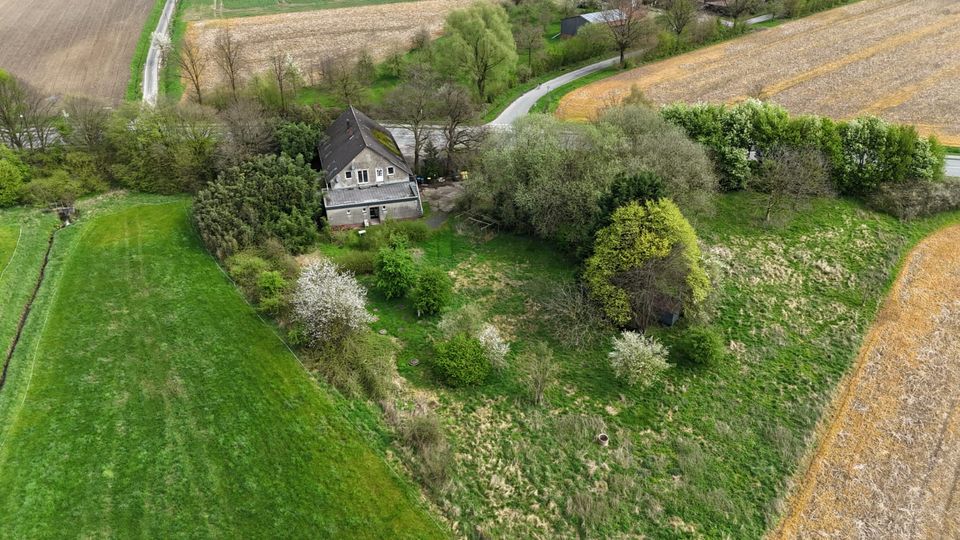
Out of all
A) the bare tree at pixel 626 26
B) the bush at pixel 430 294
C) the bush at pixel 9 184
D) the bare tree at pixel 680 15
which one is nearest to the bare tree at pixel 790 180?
the bush at pixel 430 294

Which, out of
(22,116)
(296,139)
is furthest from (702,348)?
(22,116)

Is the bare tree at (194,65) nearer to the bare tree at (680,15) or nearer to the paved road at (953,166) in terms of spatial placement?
the bare tree at (680,15)

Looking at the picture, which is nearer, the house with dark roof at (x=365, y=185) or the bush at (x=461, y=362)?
the bush at (x=461, y=362)

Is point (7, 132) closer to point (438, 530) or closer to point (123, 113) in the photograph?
point (123, 113)

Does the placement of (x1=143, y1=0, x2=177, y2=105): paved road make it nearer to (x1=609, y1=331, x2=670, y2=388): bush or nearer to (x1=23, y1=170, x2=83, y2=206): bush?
(x1=23, y1=170, x2=83, y2=206): bush

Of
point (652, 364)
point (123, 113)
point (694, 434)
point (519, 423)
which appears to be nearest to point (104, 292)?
point (123, 113)

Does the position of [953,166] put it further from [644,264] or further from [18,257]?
[18,257]

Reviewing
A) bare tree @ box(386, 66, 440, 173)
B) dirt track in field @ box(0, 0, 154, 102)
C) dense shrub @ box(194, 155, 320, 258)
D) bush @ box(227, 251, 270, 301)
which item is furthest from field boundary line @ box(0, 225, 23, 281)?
dirt track in field @ box(0, 0, 154, 102)

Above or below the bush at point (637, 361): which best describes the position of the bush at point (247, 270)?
above
